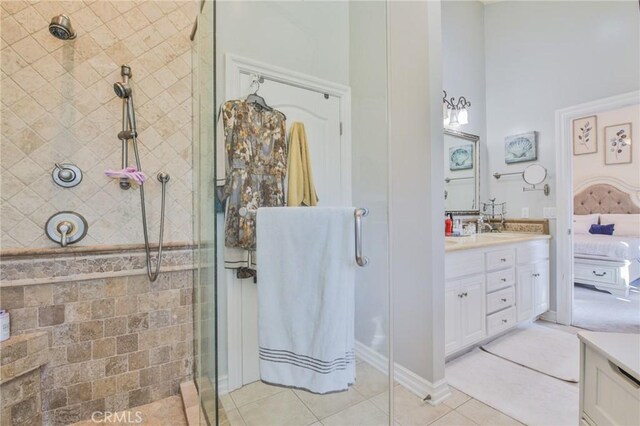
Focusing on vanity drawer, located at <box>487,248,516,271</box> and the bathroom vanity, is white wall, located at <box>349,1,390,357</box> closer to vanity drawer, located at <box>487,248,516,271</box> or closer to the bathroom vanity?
the bathroom vanity

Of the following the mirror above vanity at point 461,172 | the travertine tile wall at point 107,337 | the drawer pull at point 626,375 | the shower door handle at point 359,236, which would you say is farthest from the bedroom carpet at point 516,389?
the travertine tile wall at point 107,337

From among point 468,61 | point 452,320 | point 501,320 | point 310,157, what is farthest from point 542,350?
point 468,61

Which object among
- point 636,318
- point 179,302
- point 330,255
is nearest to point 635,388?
point 330,255

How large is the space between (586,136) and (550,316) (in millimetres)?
3934

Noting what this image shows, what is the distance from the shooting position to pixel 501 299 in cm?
229

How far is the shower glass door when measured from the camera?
1.38m

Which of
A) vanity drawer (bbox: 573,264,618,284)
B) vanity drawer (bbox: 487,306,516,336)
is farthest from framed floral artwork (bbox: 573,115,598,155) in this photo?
vanity drawer (bbox: 487,306,516,336)

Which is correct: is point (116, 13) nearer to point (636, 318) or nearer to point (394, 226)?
point (394, 226)

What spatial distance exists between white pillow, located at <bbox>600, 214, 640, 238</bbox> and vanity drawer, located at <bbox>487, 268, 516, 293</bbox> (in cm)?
369

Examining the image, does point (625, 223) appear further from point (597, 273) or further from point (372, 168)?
point (372, 168)

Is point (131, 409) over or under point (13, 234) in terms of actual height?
under

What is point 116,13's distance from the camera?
5.12 ft

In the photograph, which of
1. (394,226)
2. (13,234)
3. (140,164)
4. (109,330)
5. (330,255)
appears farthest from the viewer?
(394,226)

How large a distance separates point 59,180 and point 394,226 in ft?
6.09
